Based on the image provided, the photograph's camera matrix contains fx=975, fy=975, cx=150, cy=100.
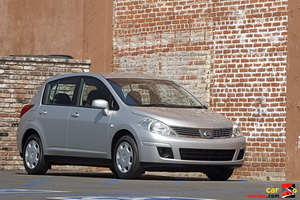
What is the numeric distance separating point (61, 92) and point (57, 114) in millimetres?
602

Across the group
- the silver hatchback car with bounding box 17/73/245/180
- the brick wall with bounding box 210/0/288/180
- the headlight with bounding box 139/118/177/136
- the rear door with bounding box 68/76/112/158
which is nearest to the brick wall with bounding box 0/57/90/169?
the silver hatchback car with bounding box 17/73/245/180

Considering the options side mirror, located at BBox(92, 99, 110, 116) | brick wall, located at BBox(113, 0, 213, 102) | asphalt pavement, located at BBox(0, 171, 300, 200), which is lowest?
asphalt pavement, located at BBox(0, 171, 300, 200)

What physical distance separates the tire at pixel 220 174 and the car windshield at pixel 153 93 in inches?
42.4

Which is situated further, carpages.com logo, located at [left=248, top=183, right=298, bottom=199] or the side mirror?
the side mirror

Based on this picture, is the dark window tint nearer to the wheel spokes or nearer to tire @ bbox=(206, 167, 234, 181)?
the wheel spokes

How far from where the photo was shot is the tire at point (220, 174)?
14.8 m

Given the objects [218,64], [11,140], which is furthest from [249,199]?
[11,140]

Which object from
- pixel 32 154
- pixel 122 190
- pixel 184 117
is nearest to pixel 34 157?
pixel 32 154

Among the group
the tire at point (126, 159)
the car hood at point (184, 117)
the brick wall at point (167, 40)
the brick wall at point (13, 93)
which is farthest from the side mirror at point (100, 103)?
the brick wall at point (13, 93)

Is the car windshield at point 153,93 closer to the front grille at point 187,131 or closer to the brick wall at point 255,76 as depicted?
the front grille at point 187,131

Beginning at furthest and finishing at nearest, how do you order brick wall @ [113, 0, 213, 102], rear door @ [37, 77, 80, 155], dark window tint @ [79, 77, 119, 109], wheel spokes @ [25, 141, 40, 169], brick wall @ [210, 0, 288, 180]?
1. brick wall @ [113, 0, 213, 102]
2. brick wall @ [210, 0, 288, 180]
3. wheel spokes @ [25, 141, 40, 169]
4. rear door @ [37, 77, 80, 155]
5. dark window tint @ [79, 77, 119, 109]

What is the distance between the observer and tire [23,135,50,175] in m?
15.8

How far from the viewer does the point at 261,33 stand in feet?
58.7

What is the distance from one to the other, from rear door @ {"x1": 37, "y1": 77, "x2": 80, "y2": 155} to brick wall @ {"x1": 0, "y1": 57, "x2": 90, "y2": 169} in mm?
3606
